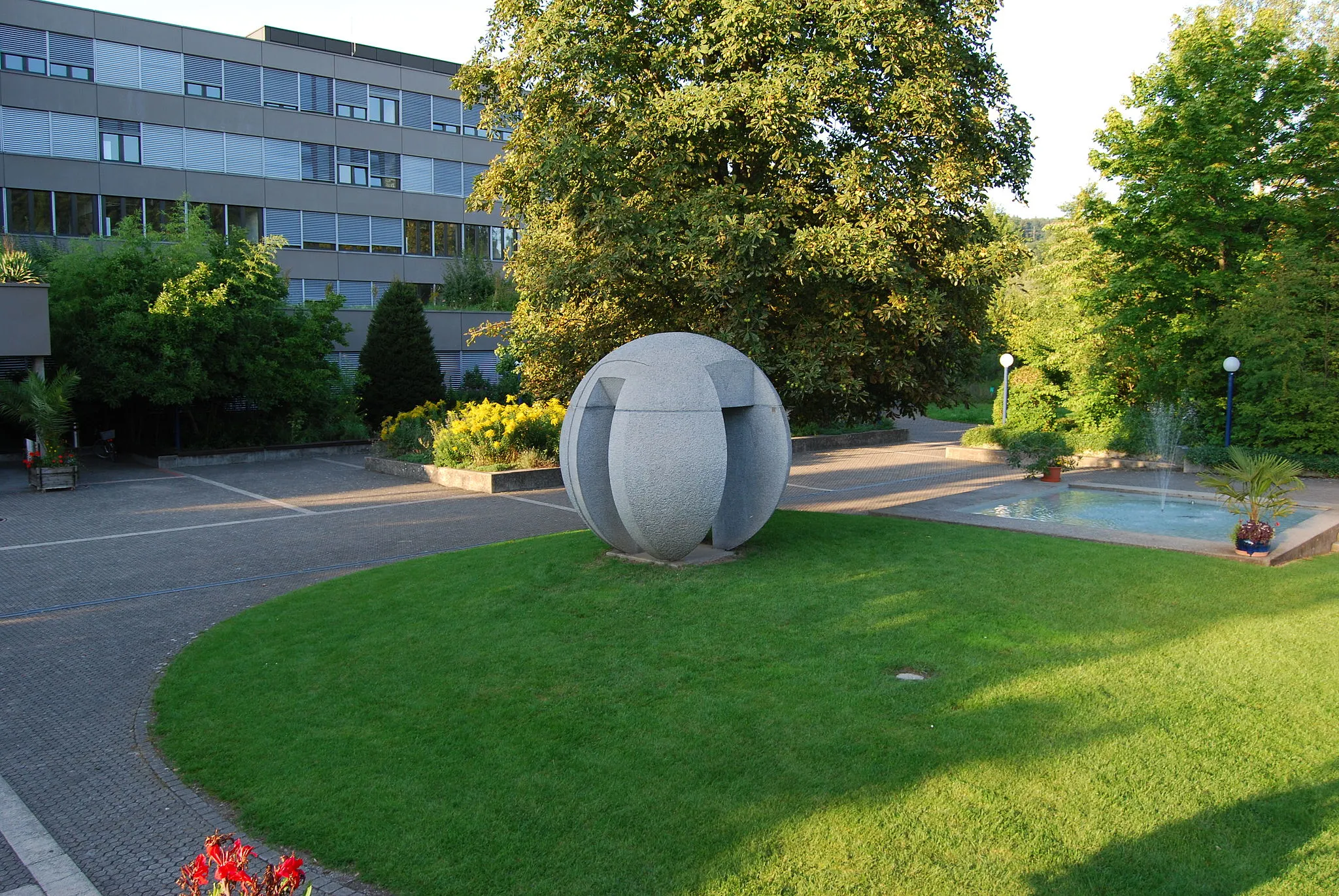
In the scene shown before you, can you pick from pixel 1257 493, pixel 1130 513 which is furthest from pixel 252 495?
pixel 1257 493

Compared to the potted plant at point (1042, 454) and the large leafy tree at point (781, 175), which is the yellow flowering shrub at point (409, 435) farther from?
the potted plant at point (1042, 454)

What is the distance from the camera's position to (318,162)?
34156 mm

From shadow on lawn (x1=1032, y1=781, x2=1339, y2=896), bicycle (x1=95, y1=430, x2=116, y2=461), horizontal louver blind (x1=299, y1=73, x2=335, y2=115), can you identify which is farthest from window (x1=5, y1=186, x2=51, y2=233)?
shadow on lawn (x1=1032, y1=781, x2=1339, y2=896)

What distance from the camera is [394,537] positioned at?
14.4 m

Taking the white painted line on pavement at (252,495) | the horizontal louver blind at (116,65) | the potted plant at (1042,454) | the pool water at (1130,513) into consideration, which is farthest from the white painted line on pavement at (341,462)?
the horizontal louver blind at (116,65)

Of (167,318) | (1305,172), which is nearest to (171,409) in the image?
(167,318)

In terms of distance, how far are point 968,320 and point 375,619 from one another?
8.92 metres

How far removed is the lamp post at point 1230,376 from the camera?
67.8 feet

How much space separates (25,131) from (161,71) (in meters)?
4.49

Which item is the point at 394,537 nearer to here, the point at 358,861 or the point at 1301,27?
the point at 358,861

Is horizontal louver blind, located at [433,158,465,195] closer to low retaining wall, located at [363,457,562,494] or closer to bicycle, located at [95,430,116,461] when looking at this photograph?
bicycle, located at [95,430,116,461]

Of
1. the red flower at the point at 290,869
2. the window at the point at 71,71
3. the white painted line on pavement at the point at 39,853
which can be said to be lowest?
the white painted line on pavement at the point at 39,853

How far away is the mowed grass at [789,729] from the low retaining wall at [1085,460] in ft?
42.3

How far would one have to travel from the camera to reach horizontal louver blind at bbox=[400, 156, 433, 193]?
3616 centimetres
